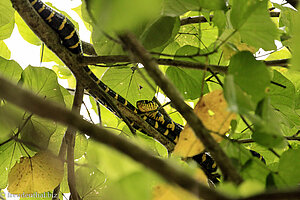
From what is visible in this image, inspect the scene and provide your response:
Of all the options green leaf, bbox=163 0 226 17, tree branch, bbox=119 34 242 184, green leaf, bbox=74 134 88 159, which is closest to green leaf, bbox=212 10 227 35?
green leaf, bbox=163 0 226 17

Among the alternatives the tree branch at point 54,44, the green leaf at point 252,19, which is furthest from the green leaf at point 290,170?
the tree branch at point 54,44

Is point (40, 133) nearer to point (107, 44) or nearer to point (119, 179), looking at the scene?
point (107, 44)

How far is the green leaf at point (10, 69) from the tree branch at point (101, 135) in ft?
1.97

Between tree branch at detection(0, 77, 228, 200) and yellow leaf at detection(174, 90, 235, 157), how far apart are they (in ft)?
0.45

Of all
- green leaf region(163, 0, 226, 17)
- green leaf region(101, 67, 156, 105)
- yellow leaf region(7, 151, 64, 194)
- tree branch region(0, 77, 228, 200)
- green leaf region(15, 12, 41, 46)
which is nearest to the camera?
tree branch region(0, 77, 228, 200)

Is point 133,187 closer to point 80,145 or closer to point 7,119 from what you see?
point 7,119

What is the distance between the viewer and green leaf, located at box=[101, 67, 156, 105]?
0.83 m

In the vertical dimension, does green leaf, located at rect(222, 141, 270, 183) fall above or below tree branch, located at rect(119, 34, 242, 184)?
below

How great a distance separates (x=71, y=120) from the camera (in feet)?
0.57

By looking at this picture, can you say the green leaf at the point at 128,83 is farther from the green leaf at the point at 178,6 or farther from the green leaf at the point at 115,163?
the green leaf at the point at 115,163

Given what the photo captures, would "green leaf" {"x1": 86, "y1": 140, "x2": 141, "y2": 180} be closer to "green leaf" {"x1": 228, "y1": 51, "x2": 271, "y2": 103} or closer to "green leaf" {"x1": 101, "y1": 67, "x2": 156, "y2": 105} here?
"green leaf" {"x1": 228, "y1": 51, "x2": 271, "y2": 103}

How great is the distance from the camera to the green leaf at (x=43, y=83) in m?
0.72

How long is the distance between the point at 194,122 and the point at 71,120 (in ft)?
0.38

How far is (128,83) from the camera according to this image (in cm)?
86
